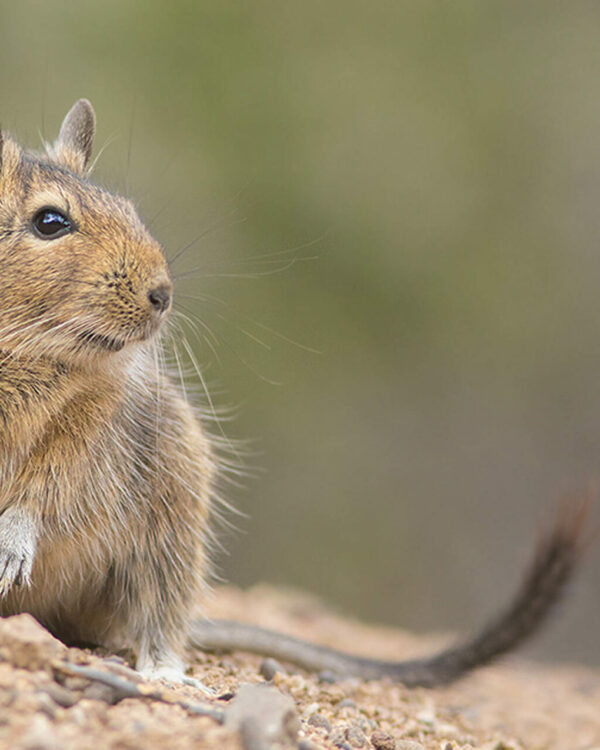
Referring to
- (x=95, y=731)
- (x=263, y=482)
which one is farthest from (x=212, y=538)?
(x=263, y=482)

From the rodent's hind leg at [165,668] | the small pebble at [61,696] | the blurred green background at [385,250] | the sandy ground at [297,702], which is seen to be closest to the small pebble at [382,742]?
the sandy ground at [297,702]

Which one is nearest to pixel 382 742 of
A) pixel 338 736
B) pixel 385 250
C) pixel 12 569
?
pixel 338 736

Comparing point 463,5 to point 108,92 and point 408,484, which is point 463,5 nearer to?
point 108,92

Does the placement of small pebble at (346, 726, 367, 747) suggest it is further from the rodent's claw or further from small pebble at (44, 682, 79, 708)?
the rodent's claw

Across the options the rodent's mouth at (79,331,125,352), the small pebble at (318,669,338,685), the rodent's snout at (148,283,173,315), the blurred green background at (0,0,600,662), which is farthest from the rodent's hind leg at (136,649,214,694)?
the blurred green background at (0,0,600,662)

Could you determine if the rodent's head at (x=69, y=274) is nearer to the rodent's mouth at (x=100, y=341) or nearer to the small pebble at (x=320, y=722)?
the rodent's mouth at (x=100, y=341)

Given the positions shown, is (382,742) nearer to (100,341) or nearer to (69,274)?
(100,341)
